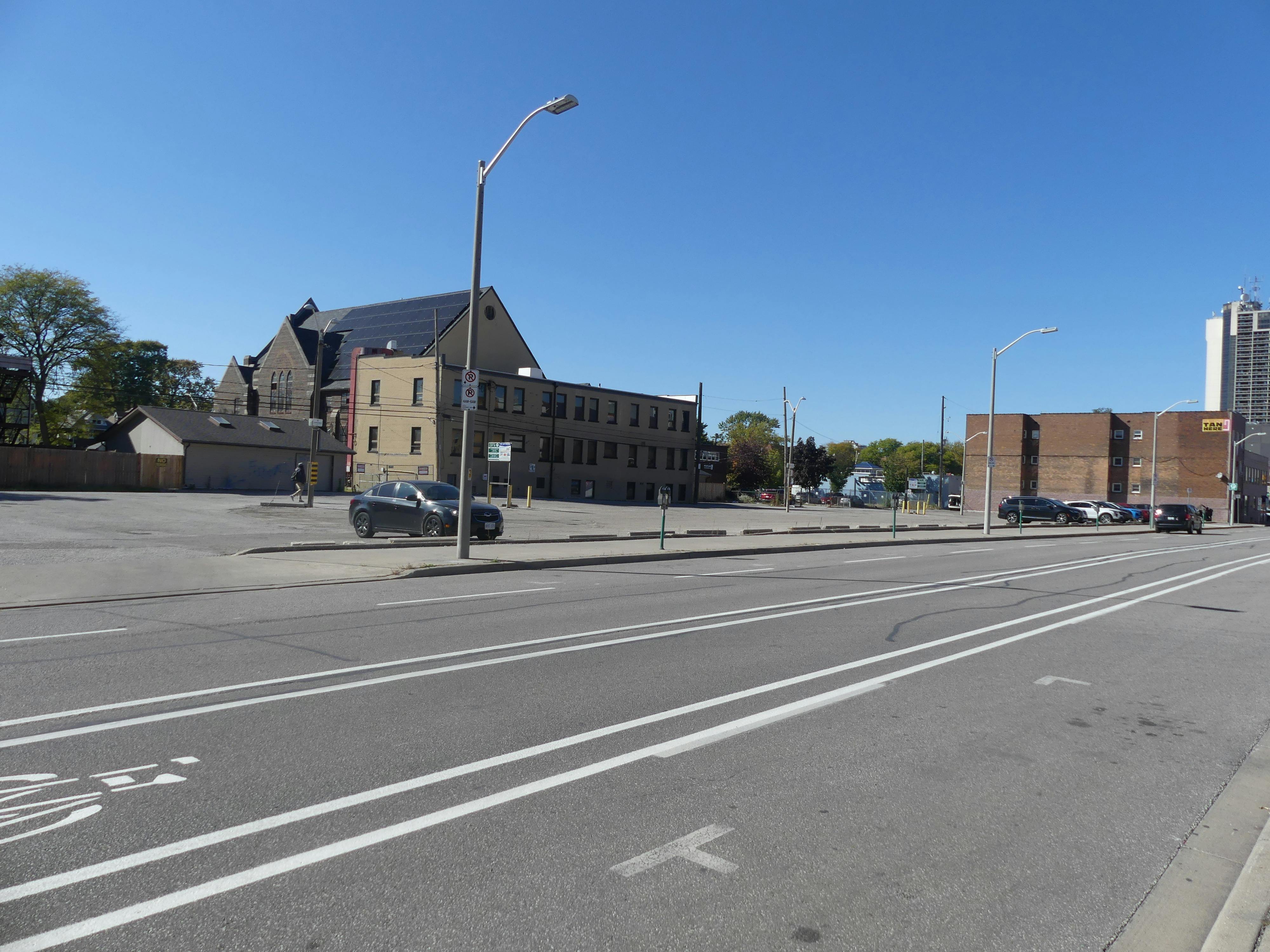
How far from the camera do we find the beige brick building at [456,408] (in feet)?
188

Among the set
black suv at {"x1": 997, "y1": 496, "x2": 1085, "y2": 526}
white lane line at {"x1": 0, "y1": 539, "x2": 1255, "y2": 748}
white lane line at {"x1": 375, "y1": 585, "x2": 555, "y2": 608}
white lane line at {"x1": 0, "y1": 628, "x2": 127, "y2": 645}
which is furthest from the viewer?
black suv at {"x1": 997, "y1": 496, "x2": 1085, "y2": 526}

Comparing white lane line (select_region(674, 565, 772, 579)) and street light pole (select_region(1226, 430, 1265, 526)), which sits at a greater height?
street light pole (select_region(1226, 430, 1265, 526))

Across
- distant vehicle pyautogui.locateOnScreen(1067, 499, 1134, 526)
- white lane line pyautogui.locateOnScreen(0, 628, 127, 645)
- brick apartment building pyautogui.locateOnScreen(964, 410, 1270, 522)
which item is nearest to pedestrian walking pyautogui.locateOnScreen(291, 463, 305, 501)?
white lane line pyautogui.locateOnScreen(0, 628, 127, 645)

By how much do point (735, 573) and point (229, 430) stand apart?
43240 mm

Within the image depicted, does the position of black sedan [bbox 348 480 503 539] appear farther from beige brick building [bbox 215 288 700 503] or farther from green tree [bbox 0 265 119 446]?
green tree [bbox 0 265 119 446]

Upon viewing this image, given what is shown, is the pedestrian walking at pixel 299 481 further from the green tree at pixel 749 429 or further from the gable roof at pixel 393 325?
the green tree at pixel 749 429

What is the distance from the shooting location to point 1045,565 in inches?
876

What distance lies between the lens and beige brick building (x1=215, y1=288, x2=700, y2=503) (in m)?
57.2

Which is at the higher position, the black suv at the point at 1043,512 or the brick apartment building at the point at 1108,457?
the brick apartment building at the point at 1108,457

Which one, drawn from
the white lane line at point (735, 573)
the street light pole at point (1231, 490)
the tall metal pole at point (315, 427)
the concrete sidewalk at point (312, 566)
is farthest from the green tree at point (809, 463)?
the white lane line at point (735, 573)

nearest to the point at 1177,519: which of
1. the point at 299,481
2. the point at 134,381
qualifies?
the point at 299,481

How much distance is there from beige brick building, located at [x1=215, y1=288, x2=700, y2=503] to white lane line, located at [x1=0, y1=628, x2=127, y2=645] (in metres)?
41.7

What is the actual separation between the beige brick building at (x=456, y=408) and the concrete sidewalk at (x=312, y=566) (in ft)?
97.5

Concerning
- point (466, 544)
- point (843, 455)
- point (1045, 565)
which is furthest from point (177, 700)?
point (843, 455)
